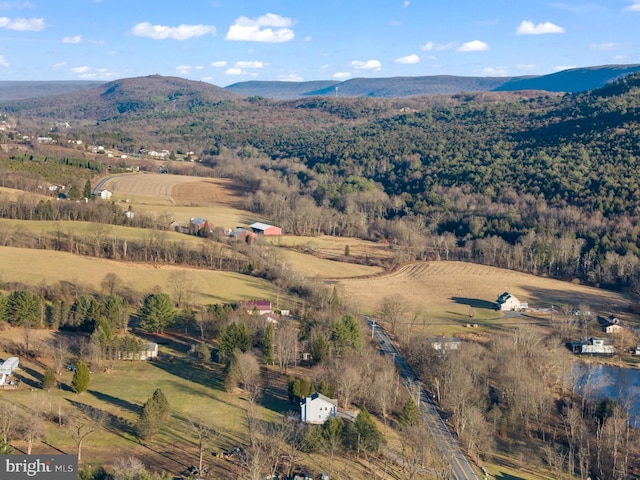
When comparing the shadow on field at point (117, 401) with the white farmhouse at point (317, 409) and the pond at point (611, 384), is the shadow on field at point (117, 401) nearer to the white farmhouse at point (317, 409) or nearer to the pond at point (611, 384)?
the white farmhouse at point (317, 409)

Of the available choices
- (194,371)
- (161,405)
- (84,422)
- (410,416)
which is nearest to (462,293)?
(410,416)

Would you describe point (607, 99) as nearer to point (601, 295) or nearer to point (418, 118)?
point (418, 118)

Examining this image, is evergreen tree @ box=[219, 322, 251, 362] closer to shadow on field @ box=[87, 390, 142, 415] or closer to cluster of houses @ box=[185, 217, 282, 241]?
shadow on field @ box=[87, 390, 142, 415]

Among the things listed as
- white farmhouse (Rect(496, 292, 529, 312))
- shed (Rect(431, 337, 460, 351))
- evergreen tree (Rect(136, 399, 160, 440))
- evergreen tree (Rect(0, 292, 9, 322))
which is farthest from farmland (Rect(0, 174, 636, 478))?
shed (Rect(431, 337, 460, 351))

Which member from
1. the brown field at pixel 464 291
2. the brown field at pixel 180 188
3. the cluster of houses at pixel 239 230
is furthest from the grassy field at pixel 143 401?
the brown field at pixel 180 188

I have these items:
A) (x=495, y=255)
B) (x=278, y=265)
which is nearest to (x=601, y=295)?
(x=495, y=255)
